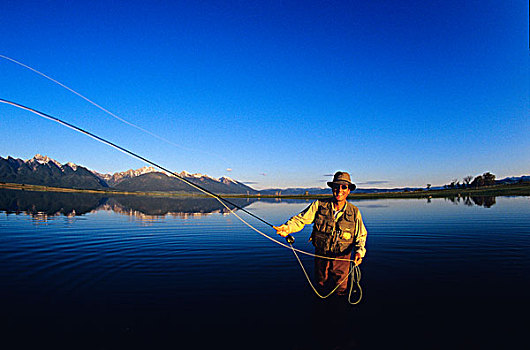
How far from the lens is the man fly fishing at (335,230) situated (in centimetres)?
739

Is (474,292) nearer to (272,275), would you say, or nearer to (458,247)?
(272,275)

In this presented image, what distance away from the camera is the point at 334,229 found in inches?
298

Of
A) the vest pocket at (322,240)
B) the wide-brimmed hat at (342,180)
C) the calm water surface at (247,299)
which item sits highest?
the wide-brimmed hat at (342,180)

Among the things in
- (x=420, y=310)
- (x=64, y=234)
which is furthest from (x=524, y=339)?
(x=64, y=234)

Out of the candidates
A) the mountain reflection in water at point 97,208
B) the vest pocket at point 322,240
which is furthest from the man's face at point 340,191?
the mountain reflection in water at point 97,208

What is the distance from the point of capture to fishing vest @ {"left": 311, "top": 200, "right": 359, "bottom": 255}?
7.44 meters

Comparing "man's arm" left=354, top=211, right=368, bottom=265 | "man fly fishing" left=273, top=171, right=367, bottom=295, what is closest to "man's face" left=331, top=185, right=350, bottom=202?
"man fly fishing" left=273, top=171, right=367, bottom=295

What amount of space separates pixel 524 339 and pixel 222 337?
622 cm

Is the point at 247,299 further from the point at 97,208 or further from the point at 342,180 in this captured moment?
the point at 97,208

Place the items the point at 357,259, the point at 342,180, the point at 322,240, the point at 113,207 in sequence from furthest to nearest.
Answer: the point at 113,207 → the point at 322,240 → the point at 342,180 → the point at 357,259

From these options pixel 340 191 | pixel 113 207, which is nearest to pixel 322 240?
pixel 340 191

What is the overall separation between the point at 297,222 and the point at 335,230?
1.02m

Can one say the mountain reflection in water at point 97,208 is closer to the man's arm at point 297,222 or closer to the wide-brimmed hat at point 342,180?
the man's arm at point 297,222

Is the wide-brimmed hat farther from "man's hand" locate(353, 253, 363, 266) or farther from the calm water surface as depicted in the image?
the calm water surface
